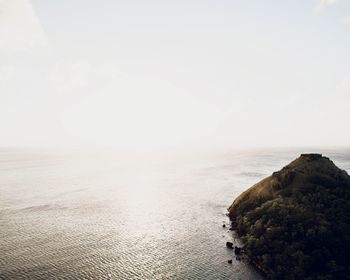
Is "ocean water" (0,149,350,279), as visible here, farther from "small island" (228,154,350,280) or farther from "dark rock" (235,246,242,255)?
"small island" (228,154,350,280)

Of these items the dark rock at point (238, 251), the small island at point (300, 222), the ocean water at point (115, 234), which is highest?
the small island at point (300, 222)

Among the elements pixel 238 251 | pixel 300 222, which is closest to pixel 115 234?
pixel 238 251

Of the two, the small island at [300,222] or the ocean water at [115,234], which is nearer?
the small island at [300,222]

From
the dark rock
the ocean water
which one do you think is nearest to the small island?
the dark rock

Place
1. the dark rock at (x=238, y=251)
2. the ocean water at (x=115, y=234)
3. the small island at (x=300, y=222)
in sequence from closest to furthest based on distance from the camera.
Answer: the small island at (x=300, y=222)
the ocean water at (x=115, y=234)
the dark rock at (x=238, y=251)

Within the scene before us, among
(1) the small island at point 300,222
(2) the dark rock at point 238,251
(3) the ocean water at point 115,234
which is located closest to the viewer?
(1) the small island at point 300,222

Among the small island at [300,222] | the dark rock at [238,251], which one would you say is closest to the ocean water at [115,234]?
the dark rock at [238,251]

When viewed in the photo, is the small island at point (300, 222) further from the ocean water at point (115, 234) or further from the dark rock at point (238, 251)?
the ocean water at point (115, 234)

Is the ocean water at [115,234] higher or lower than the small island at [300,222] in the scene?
lower

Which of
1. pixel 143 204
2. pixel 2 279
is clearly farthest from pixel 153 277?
pixel 143 204
